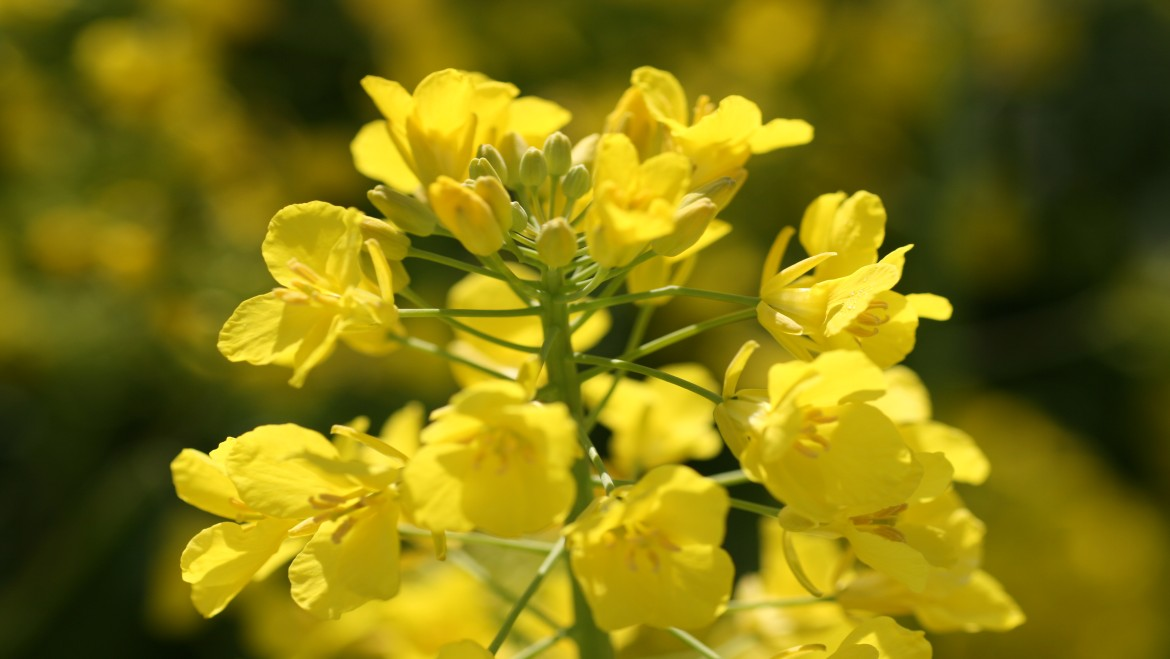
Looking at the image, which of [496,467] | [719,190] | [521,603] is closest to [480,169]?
Answer: [719,190]

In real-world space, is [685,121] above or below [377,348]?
above

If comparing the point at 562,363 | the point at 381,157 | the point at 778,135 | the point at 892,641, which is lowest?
the point at 892,641

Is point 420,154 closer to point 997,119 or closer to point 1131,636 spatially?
point 1131,636

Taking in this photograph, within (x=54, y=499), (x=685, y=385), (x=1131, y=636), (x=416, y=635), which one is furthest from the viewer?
(x=1131, y=636)

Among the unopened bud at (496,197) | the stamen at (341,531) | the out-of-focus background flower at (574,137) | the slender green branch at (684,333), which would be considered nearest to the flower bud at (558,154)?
the unopened bud at (496,197)

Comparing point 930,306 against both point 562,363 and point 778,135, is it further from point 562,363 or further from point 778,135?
point 562,363

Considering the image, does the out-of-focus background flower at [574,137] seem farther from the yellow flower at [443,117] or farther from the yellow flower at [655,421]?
the yellow flower at [443,117]

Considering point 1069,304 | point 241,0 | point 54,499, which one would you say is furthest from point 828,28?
point 54,499
